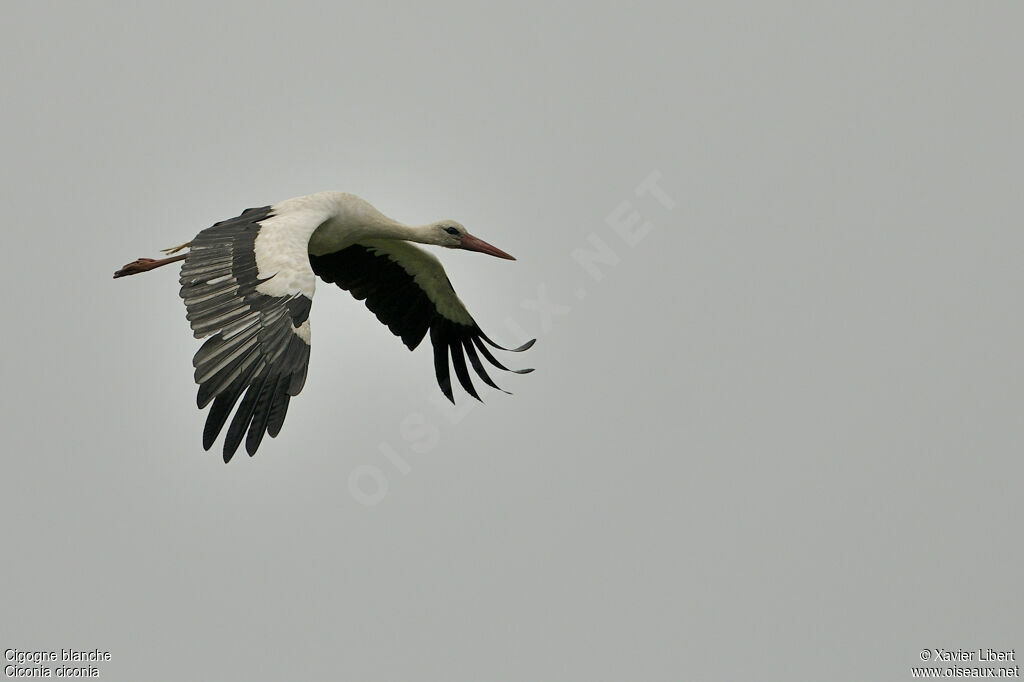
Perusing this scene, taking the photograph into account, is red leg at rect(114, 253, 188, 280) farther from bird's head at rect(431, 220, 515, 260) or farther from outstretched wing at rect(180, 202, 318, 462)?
bird's head at rect(431, 220, 515, 260)

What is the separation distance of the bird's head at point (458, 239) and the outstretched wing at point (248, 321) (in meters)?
2.05

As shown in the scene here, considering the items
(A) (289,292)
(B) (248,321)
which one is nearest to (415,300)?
(A) (289,292)

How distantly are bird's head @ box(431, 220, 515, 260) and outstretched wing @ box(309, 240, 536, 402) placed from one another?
21cm

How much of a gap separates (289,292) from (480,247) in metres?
3.05

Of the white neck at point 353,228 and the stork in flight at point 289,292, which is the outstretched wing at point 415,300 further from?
the white neck at point 353,228

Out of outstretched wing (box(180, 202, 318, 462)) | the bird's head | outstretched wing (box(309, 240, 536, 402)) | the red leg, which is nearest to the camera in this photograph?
outstretched wing (box(180, 202, 318, 462))

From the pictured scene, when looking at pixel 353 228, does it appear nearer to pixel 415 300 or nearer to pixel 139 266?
pixel 415 300

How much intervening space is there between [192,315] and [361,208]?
7.92ft

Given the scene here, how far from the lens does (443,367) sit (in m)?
11.4

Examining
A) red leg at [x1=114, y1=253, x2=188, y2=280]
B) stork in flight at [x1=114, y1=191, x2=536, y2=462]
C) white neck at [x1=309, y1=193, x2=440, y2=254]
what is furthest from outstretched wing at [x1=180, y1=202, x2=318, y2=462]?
red leg at [x1=114, y1=253, x2=188, y2=280]

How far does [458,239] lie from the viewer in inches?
438

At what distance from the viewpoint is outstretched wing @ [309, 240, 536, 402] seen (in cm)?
1123

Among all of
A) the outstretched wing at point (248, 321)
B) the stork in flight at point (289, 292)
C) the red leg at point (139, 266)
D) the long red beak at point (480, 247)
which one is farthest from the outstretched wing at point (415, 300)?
the outstretched wing at point (248, 321)

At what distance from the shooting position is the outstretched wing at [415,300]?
11234 mm
